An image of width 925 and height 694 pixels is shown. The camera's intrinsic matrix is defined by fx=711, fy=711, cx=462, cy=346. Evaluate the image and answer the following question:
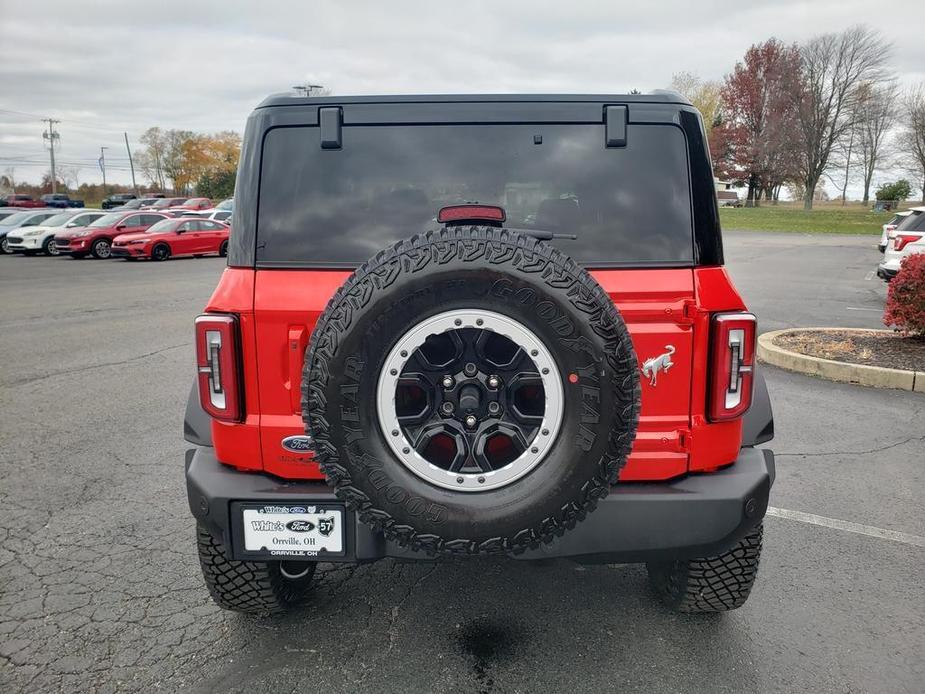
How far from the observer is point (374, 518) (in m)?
2.19

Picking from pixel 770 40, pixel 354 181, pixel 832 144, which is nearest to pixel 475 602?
pixel 354 181

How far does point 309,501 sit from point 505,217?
1175 millimetres

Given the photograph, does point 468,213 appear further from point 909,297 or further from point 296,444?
point 909,297

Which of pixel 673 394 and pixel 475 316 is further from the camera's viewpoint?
pixel 673 394

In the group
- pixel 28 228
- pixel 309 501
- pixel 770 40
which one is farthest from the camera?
pixel 770 40

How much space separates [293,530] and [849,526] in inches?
120

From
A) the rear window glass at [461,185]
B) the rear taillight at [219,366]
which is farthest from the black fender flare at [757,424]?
the rear taillight at [219,366]

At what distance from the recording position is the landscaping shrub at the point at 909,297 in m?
7.72

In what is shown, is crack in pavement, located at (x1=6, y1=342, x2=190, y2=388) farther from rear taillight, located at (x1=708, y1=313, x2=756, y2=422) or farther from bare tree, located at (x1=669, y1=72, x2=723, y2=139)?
bare tree, located at (x1=669, y1=72, x2=723, y2=139)

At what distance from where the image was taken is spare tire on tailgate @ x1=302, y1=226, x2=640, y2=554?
2.08 meters

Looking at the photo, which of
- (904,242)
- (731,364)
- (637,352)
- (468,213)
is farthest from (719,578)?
(904,242)

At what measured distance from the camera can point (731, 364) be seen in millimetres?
2492

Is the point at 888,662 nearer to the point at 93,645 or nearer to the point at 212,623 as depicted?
the point at 212,623

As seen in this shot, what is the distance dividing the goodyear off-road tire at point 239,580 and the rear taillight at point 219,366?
0.54 meters
